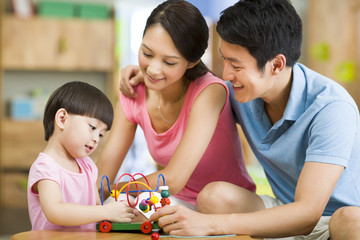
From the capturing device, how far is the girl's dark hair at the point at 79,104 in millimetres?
1500

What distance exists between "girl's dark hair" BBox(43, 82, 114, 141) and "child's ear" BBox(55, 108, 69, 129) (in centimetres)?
1

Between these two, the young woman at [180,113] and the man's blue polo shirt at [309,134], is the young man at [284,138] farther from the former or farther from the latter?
the young woman at [180,113]

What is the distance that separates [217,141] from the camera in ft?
6.30

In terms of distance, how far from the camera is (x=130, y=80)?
1.97 meters

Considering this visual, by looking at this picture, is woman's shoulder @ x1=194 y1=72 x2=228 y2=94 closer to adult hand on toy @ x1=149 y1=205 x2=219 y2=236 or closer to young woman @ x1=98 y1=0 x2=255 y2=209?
young woman @ x1=98 y1=0 x2=255 y2=209

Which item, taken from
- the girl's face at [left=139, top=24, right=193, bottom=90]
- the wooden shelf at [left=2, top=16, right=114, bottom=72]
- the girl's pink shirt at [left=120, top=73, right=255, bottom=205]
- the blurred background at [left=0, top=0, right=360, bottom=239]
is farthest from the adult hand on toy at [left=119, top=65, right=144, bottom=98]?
the wooden shelf at [left=2, top=16, right=114, bottom=72]

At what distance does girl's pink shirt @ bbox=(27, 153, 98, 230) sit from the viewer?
1446 millimetres

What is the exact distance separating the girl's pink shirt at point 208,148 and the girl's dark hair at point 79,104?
1.30 ft

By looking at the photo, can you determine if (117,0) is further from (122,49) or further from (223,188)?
Result: (223,188)

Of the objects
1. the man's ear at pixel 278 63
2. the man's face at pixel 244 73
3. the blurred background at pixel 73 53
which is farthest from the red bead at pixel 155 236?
the blurred background at pixel 73 53

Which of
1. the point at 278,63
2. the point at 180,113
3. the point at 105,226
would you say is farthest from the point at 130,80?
the point at 105,226

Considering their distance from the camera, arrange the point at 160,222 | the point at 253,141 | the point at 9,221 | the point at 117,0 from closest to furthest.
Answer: the point at 160,222 < the point at 253,141 < the point at 9,221 < the point at 117,0

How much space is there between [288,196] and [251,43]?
0.58 meters

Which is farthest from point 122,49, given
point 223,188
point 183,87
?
point 223,188
